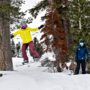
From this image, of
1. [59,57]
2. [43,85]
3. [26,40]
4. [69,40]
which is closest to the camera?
[43,85]

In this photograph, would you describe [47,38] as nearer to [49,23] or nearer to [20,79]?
[49,23]

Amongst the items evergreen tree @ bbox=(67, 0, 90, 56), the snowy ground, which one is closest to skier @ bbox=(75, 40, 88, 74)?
the snowy ground

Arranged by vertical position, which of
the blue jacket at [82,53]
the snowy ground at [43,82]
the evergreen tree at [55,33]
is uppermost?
the evergreen tree at [55,33]

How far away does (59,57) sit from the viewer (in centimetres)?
2548


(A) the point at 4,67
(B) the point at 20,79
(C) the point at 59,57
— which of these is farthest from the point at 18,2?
(C) the point at 59,57

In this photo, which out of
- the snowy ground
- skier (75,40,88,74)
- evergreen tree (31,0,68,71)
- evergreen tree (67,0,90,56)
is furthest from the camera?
evergreen tree (67,0,90,56)

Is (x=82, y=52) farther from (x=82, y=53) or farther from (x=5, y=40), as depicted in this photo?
(x=5, y=40)

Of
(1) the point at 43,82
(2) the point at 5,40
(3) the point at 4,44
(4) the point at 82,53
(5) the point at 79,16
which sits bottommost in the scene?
(1) the point at 43,82

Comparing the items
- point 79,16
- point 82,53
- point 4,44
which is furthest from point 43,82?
point 79,16

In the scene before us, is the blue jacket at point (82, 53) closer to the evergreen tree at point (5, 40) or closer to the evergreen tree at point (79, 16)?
the evergreen tree at point (5, 40)

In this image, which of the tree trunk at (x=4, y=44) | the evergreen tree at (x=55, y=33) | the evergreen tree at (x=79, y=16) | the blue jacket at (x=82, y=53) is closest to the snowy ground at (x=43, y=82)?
the tree trunk at (x=4, y=44)

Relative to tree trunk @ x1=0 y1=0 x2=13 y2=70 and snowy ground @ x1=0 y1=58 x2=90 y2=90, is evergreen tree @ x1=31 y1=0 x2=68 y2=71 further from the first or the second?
snowy ground @ x1=0 y1=58 x2=90 y2=90

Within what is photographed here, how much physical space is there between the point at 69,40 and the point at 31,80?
55.5 ft

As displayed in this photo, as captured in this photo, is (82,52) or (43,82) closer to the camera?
(43,82)
